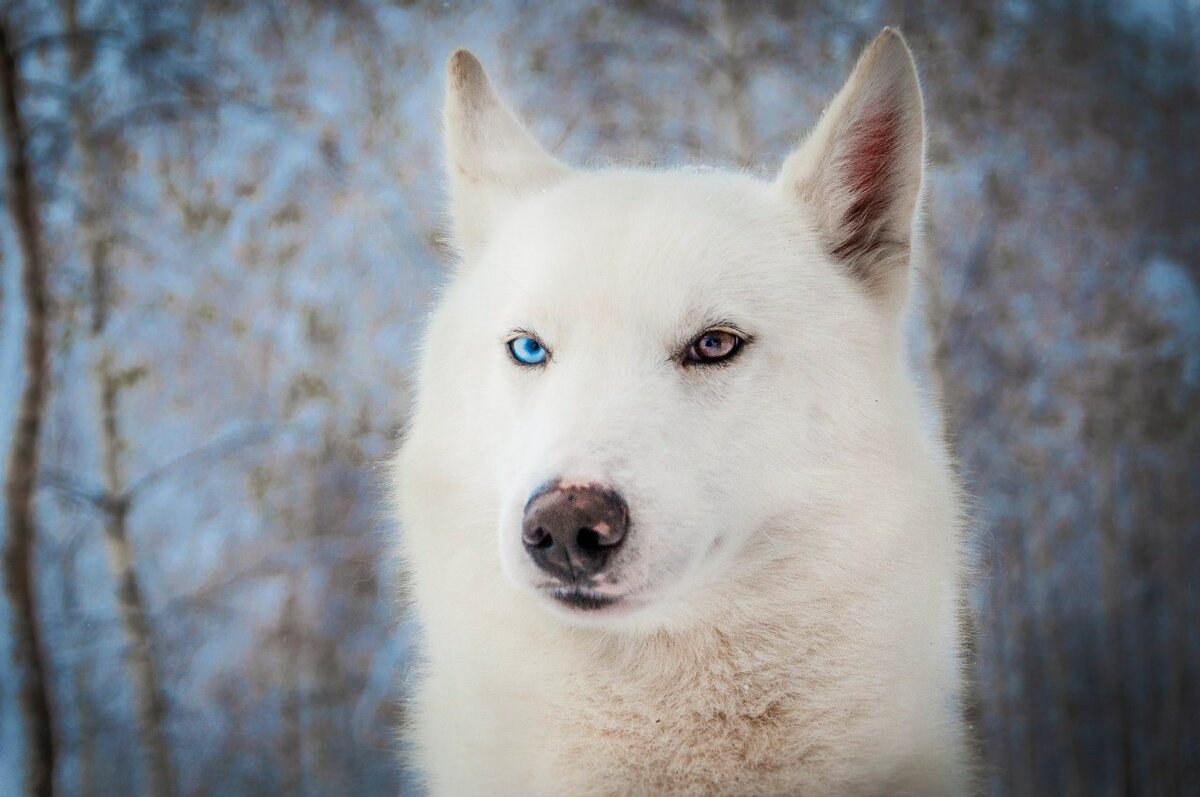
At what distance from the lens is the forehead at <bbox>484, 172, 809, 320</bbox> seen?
1615mm

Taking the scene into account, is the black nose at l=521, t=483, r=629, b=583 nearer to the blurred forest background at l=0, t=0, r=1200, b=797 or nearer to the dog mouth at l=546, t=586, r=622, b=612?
the dog mouth at l=546, t=586, r=622, b=612

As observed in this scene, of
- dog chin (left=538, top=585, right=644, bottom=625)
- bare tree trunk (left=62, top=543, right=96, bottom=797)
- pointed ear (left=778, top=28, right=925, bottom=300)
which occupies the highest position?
pointed ear (left=778, top=28, right=925, bottom=300)

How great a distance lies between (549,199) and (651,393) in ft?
2.04

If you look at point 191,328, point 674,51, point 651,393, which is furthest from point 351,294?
point 651,393

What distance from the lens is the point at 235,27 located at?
3486 mm

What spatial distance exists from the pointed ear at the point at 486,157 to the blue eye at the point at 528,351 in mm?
439

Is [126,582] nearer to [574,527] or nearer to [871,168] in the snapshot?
[574,527]

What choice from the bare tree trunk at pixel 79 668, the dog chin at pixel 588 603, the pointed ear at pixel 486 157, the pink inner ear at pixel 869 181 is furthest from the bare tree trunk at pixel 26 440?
the pink inner ear at pixel 869 181

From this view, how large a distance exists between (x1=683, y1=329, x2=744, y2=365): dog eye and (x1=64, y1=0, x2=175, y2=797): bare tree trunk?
9.82 ft

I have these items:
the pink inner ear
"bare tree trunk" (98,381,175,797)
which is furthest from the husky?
"bare tree trunk" (98,381,175,797)

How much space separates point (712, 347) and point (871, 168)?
537mm

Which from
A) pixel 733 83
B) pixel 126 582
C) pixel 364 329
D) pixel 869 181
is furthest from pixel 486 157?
pixel 126 582

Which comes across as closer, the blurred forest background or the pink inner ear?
the pink inner ear

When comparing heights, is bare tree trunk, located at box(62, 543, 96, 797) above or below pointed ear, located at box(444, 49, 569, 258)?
below
